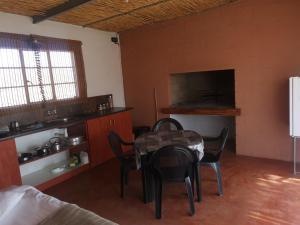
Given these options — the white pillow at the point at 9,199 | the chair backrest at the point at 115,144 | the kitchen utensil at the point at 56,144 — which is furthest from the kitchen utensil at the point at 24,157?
the white pillow at the point at 9,199

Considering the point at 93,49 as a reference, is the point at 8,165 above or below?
below

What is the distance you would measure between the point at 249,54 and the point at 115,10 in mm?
2190

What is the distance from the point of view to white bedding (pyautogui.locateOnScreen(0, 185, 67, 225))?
58.2 inches

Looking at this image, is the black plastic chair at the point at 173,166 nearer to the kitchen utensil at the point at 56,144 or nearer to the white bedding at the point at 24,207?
the white bedding at the point at 24,207

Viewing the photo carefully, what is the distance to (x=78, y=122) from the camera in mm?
3641

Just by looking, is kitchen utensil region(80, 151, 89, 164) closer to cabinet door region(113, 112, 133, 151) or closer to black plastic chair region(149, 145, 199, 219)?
cabinet door region(113, 112, 133, 151)

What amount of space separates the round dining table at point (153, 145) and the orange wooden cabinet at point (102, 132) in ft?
3.99

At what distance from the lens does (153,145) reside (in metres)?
2.60

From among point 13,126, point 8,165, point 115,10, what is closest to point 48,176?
point 8,165

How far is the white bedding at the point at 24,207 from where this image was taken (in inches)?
58.2

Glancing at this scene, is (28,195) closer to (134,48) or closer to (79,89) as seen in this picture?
(79,89)

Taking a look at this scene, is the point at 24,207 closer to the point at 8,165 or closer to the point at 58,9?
the point at 8,165

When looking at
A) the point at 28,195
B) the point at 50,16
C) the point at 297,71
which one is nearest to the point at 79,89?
the point at 50,16

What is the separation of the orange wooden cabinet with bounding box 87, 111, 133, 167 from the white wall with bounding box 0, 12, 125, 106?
2.33 feet
